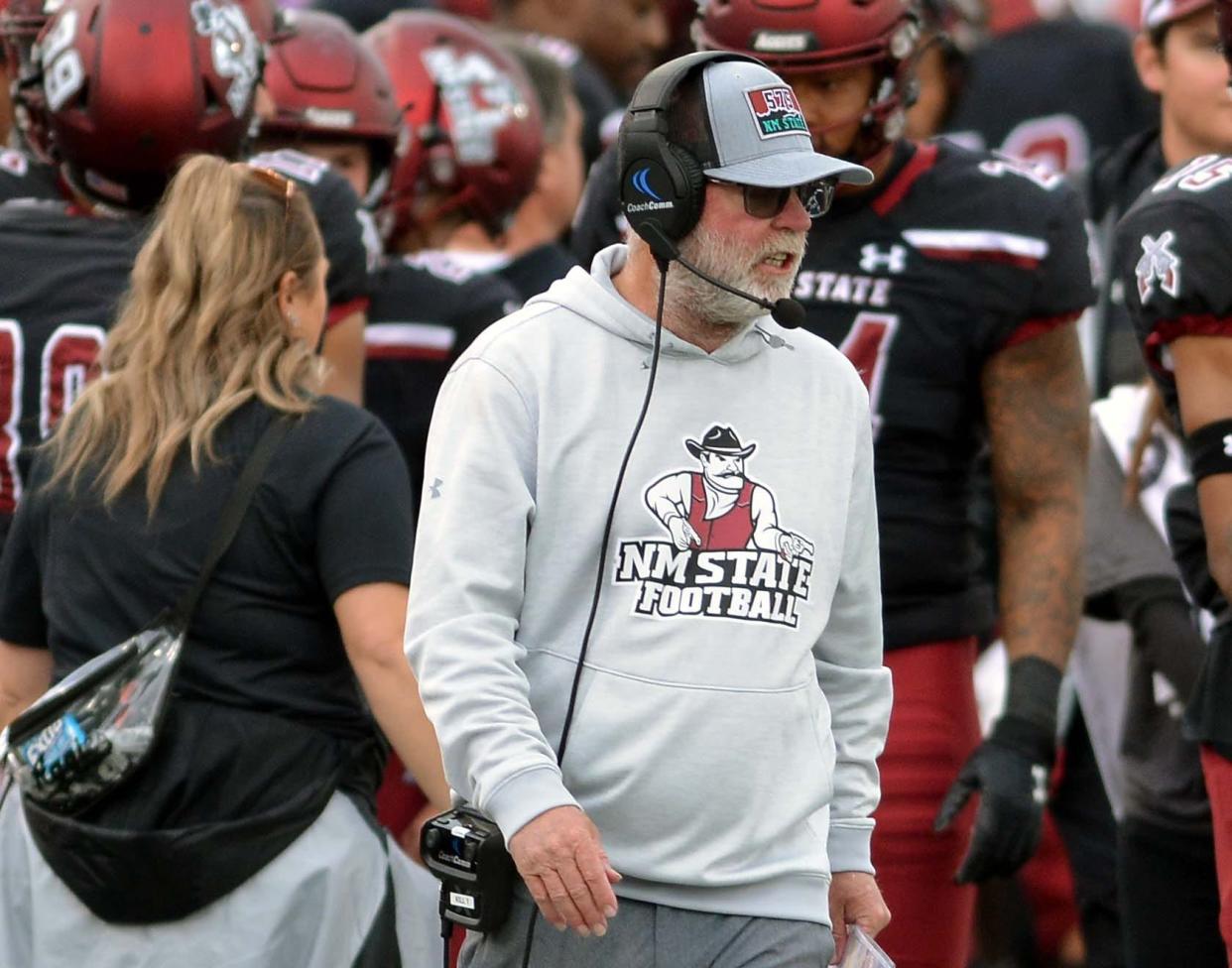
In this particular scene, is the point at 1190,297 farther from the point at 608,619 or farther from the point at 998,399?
the point at 608,619

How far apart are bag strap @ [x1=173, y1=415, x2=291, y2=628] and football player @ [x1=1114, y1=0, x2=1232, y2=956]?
1.48 m

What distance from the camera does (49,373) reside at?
4703 millimetres

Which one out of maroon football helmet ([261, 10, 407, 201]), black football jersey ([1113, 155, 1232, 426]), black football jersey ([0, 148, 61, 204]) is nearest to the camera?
black football jersey ([1113, 155, 1232, 426])

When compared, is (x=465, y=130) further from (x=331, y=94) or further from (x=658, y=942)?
(x=658, y=942)

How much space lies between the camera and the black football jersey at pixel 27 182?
5461 millimetres

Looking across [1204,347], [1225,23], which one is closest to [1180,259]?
[1204,347]

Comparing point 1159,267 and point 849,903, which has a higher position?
point 1159,267

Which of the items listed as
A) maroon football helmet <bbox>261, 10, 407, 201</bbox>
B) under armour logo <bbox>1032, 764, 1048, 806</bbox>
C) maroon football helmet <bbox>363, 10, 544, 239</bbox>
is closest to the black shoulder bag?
under armour logo <bbox>1032, 764, 1048, 806</bbox>

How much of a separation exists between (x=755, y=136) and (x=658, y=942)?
1142mm

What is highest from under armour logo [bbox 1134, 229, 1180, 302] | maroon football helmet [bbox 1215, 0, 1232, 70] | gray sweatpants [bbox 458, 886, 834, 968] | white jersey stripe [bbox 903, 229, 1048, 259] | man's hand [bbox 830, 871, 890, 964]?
maroon football helmet [bbox 1215, 0, 1232, 70]

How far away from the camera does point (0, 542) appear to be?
4828 mm

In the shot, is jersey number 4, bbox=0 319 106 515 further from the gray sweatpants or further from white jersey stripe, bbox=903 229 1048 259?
the gray sweatpants

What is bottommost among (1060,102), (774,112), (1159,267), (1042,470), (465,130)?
(1060,102)

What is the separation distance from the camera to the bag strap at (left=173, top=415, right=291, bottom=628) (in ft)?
12.9
